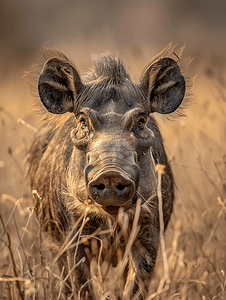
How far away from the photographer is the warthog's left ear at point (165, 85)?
5.22m

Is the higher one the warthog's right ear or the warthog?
the warthog's right ear

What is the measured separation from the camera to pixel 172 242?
20.0 ft

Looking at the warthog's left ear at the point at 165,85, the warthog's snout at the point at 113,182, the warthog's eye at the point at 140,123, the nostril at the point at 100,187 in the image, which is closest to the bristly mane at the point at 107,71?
the warthog's left ear at the point at 165,85

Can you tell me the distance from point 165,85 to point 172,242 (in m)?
1.60

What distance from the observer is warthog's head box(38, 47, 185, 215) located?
14.0 ft

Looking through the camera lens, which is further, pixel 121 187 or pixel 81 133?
pixel 81 133

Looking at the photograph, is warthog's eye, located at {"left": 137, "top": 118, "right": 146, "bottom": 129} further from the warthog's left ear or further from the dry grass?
the dry grass

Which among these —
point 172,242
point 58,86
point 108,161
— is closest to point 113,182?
point 108,161

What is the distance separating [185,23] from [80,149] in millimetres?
18884

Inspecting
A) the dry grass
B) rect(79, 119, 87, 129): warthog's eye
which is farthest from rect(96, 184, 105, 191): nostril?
rect(79, 119, 87, 129): warthog's eye

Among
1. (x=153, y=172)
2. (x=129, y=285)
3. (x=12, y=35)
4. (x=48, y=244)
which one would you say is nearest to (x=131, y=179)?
(x=153, y=172)

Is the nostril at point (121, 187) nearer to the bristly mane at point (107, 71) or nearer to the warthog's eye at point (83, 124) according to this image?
the warthog's eye at point (83, 124)

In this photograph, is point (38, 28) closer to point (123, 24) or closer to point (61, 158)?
point (123, 24)

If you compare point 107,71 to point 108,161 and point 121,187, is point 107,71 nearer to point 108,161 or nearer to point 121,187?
point 108,161
